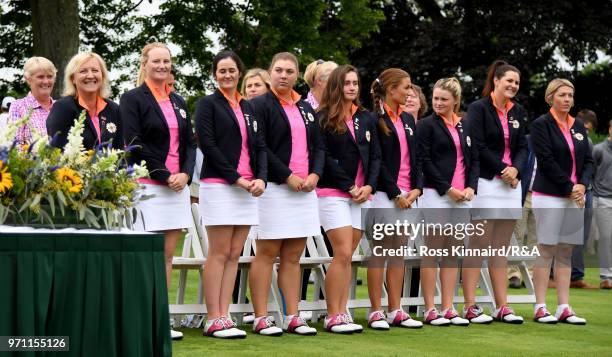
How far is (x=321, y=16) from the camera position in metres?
28.7

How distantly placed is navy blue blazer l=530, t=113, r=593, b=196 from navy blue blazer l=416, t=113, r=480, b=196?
0.68 metres

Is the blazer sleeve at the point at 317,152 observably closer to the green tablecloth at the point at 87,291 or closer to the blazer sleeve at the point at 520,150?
the blazer sleeve at the point at 520,150

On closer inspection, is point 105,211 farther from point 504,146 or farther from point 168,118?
point 504,146

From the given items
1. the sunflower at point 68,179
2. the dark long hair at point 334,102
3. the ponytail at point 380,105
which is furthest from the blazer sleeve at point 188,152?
the sunflower at point 68,179

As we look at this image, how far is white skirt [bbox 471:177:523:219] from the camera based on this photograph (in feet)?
36.7

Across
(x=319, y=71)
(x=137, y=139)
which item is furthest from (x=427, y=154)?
(x=137, y=139)

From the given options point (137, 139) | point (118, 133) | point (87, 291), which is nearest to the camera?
point (87, 291)

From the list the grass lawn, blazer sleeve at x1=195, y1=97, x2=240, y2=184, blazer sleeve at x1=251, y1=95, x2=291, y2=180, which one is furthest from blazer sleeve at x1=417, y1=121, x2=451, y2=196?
blazer sleeve at x1=195, y1=97, x2=240, y2=184

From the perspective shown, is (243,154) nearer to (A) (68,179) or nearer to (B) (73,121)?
(B) (73,121)

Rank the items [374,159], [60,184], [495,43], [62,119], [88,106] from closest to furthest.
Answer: [60,184] < [62,119] < [88,106] < [374,159] < [495,43]

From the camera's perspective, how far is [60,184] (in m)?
6.52

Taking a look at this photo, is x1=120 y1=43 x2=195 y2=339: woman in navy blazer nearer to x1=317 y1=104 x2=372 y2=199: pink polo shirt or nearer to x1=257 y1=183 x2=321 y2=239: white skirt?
x1=257 y1=183 x2=321 y2=239: white skirt

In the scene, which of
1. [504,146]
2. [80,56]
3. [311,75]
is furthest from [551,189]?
[80,56]

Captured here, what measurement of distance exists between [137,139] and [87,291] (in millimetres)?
2841
